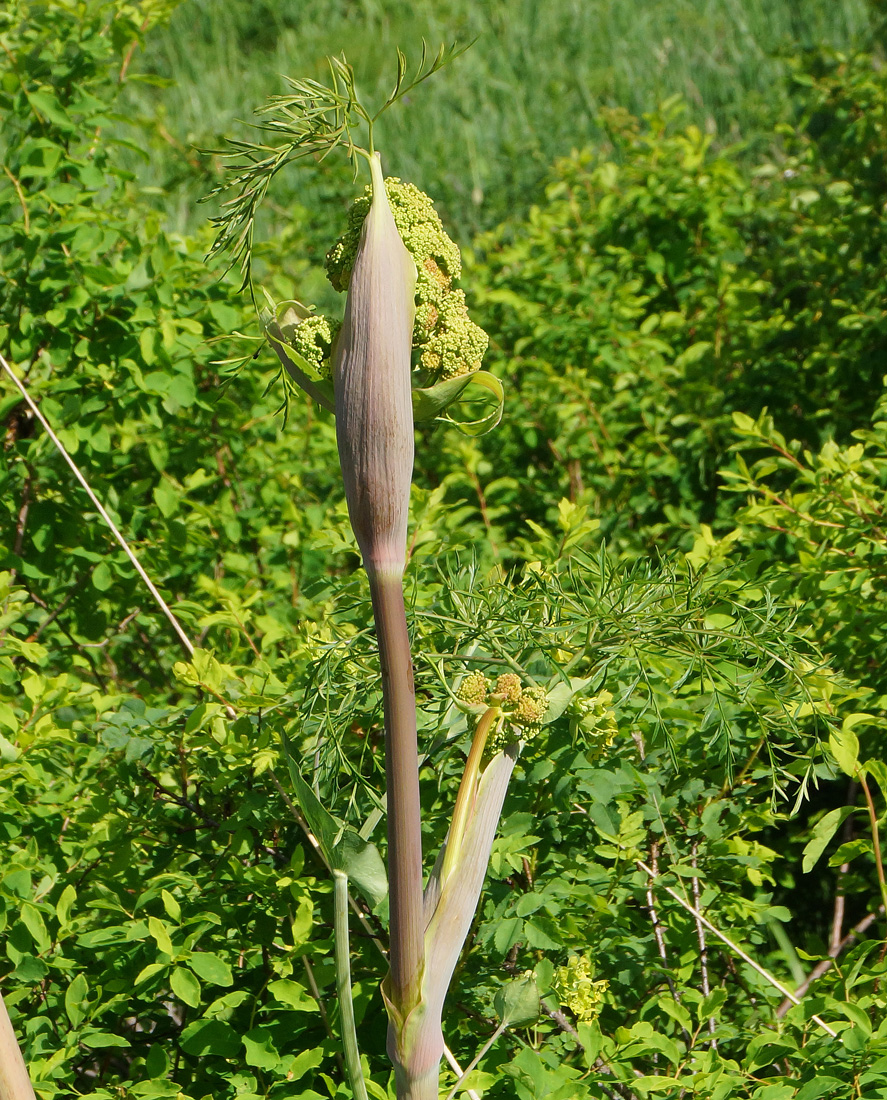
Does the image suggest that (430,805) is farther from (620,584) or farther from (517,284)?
(517,284)

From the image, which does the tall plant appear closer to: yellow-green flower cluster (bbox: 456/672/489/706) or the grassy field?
yellow-green flower cluster (bbox: 456/672/489/706)

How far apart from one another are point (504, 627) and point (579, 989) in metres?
0.39

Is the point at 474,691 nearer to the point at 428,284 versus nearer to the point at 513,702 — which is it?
the point at 513,702

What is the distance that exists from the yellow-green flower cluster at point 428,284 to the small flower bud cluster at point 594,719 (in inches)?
16.3

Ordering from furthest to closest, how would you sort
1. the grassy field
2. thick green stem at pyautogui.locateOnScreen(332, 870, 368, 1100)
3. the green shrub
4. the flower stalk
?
the grassy field → the green shrub → thick green stem at pyautogui.locateOnScreen(332, 870, 368, 1100) → the flower stalk

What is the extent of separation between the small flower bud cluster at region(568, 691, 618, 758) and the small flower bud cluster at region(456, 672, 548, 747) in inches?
5.7

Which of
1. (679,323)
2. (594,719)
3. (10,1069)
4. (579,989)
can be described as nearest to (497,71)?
(679,323)

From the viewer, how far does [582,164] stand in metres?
3.95

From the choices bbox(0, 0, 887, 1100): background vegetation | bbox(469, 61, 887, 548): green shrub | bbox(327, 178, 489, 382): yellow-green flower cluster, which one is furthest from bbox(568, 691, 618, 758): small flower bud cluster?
bbox(469, 61, 887, 548): green shrub

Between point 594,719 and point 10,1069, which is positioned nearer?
point 10,1069

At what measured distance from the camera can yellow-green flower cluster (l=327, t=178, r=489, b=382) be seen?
0.90 metres

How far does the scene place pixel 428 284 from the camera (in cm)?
90

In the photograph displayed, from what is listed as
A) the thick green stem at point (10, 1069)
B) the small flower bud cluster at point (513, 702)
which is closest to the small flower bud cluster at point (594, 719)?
the small flower bud cluster at point (513, 702)

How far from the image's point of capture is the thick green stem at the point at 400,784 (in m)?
0.90
